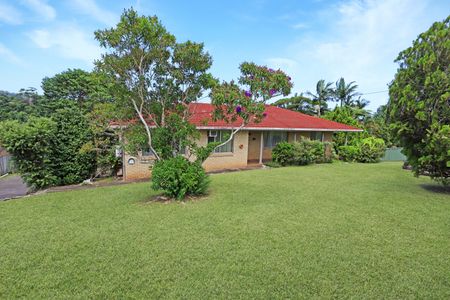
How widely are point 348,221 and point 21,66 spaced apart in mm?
24350

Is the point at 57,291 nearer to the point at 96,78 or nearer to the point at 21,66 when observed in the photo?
the point at 96,78

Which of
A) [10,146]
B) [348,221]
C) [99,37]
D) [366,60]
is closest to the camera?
[348,221]

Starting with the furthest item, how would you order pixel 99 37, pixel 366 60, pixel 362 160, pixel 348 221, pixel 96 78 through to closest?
1. pixel 362 160
2. pixel 366 60
3. pixel 96 78
4. pixel 99 37
5. pixel 348 221

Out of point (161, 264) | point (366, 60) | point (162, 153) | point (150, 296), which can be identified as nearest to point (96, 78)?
point (162, 153)

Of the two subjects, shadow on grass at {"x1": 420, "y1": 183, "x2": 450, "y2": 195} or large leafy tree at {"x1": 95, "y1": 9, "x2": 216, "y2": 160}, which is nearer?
large leafy tree at {"x1": 95, "y1": 9, "x2": 216, "y2": 160}

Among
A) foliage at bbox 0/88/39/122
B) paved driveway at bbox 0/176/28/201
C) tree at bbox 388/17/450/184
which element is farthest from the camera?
foliage at bbox 0/88/39/122

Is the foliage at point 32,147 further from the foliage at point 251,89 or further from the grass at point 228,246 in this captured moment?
the foliage at point 251,89

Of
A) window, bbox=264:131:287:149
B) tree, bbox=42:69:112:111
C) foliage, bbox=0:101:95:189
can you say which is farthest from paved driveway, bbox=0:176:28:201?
tree, bbox=42:69:112:111

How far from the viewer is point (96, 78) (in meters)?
7.49

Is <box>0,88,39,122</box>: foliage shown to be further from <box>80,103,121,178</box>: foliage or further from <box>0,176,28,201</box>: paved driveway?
<box>80,103,121,178</box>: foliage

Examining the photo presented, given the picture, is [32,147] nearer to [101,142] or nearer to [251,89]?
[101,142]

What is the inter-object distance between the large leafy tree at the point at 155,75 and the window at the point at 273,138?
9722 mm

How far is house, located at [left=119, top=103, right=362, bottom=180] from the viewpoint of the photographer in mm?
12188

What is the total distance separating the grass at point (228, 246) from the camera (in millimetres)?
3527
